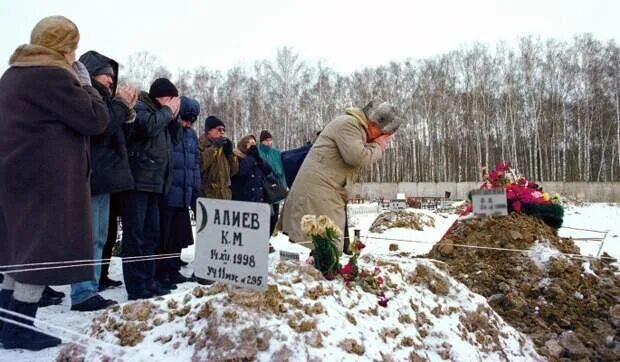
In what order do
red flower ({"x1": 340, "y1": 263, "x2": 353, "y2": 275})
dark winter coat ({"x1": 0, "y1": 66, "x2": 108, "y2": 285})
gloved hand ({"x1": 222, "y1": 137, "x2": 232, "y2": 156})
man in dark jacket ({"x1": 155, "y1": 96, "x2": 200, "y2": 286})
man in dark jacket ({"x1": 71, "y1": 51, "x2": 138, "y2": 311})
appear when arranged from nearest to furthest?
dark winter coat ({"x1": 0, "y1": 66, "x2": 108, "y2": 285}) < red flower ({"x1": 340, "y1": 263, "x2": 353, "y2": 275}) < man in dark jacket ({"x1": 71, "y1": 51, "x2": 138, "y2": 311}) < man in dark jacket ({"x1": 155, "y1": 96, "x2": 200, "y2": 286}) < gloved hand ({"x1": 222, "y1": 137, "x2": 232, "y2": 156})

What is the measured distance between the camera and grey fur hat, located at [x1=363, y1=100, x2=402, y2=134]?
3939 millimetres

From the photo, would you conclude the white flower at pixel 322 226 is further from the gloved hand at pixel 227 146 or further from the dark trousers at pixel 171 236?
the gloved hand at pixel 227 146

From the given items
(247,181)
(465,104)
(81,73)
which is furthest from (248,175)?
(465,104)

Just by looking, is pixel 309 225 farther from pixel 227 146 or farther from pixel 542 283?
pixel 542 283

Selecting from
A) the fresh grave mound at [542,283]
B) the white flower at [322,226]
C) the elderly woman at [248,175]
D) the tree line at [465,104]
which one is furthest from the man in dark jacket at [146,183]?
the tree line at [465,104]

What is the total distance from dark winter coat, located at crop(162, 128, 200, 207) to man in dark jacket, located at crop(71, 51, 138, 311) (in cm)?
74

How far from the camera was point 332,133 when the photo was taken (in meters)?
3.91

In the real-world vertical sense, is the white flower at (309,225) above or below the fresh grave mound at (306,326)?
above

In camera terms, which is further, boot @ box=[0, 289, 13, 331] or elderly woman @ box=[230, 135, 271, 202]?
elderly woman @ box=[230, 135, 271, 202]

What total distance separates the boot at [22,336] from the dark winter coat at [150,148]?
1244 mm

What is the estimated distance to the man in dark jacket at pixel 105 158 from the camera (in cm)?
346

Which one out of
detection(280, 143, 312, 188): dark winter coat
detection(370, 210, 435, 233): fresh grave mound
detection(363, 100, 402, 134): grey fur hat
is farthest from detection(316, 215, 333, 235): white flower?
detection(370, 210, 435, 233): fresh grave mound

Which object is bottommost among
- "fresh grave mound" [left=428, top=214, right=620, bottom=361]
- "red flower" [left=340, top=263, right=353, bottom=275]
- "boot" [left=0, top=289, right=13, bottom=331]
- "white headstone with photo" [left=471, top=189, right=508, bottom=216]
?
"fresh grave mound" [left=428, top=214, right=620, bottom=361]

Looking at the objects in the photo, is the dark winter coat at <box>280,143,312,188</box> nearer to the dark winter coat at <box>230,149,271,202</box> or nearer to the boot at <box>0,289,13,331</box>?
the dark winter coat at <box>230,149,271,202</box>
